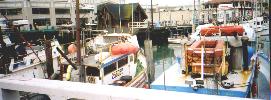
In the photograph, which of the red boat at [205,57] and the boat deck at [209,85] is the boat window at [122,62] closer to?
the boat deck at [209,85]

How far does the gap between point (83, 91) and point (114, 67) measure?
11.9m

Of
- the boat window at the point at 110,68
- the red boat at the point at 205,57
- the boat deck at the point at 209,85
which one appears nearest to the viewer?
the boat deck at the point at 209,85

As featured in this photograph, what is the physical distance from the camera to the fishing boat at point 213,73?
8308 mm

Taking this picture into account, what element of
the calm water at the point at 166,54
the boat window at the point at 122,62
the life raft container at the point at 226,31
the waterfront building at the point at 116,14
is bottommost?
the calm water at the point at 166,54

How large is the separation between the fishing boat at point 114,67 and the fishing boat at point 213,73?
11.3 feet

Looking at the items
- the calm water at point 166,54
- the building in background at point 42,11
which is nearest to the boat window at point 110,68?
the calm water at point 166,54

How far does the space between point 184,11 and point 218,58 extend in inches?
2072

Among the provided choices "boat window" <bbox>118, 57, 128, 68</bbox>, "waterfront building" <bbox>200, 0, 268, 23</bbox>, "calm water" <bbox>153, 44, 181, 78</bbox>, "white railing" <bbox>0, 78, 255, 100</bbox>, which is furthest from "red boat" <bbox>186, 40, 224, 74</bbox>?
"calm water" <bbox>153, 44, 181, 78</bbox>

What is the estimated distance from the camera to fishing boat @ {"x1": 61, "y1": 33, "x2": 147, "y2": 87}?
1264 centimetres

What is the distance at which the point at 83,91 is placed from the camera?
1997 millimetres

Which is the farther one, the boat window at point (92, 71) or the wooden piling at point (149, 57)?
the wooden piling at point (149, 57)

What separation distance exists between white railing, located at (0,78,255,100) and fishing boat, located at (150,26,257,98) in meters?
6.22

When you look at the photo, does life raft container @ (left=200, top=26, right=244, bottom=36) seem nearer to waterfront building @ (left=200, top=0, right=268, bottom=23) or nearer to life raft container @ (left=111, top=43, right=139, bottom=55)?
life raft container @ (left=111, top=43, right=139, bottom=55)

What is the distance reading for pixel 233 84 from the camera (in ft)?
27.2
